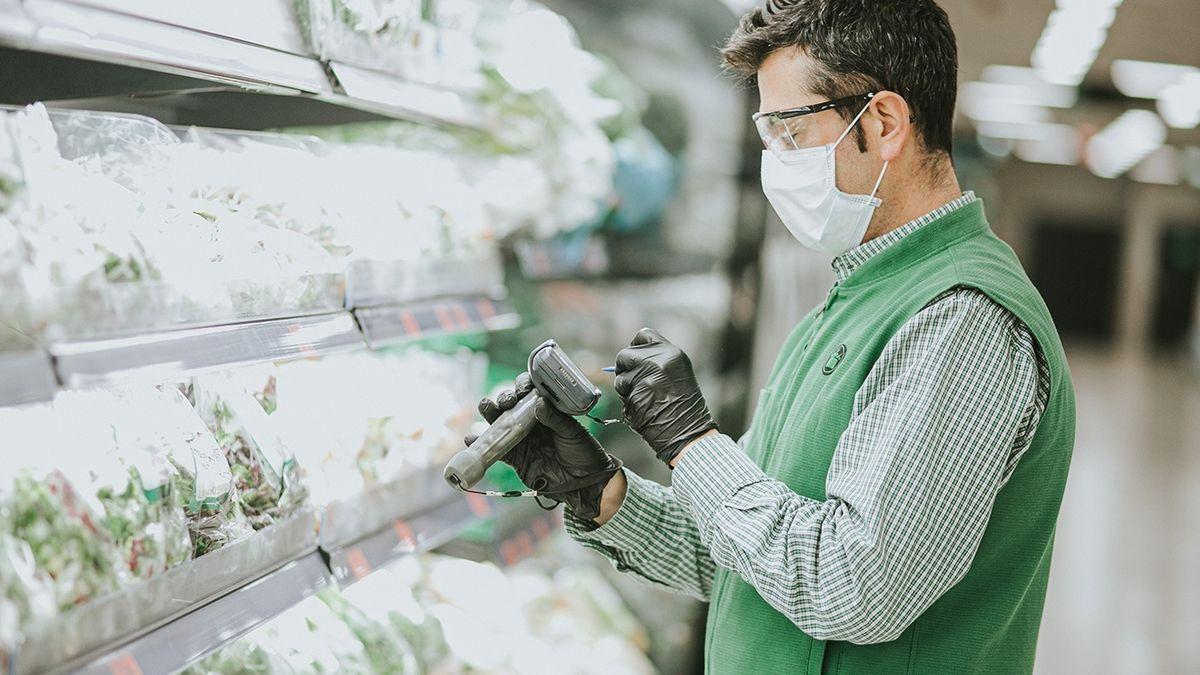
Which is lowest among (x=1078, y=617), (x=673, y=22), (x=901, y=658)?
(x=1078, y=617)

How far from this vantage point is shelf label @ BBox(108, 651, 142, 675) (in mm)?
1156

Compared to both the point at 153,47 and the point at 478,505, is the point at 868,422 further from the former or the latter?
the point at 478,505

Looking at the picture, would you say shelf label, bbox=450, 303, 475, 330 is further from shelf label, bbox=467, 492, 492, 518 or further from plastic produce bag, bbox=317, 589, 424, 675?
plastic produce bag, bbox=317, 589, 424, 675

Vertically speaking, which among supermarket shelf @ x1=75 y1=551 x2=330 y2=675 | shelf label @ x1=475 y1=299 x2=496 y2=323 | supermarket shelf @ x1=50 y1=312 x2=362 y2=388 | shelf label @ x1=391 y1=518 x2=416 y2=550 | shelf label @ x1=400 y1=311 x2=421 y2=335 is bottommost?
Answer: shelf label @ x1=391 y1=518 x2=416 y2=550

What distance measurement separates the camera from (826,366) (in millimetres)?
1502

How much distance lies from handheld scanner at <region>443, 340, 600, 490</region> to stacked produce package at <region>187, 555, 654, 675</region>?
1.93ft

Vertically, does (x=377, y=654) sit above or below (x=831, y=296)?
below

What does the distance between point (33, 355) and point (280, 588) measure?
0.59 m

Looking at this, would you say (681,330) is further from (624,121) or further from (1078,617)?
(1078,617)

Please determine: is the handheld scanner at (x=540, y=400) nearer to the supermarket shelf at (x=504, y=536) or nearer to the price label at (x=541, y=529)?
the supermarket shelf at (x=504, y=536)

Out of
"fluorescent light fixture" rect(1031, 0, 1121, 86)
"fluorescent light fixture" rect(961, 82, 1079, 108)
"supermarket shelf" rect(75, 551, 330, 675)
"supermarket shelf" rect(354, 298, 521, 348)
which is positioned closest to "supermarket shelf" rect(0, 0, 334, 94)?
"supermarket shelf" rect(354, 298, 521, 348)

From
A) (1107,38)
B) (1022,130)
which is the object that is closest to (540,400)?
(1107,38)

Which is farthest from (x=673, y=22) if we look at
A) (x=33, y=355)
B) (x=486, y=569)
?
(x=33, y=355)

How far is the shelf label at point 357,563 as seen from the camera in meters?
1.71
